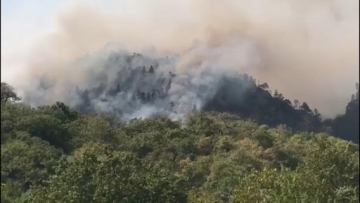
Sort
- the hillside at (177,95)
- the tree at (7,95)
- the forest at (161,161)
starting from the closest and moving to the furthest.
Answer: the forest at (161,161), the tree at (7,95), the hillside at (177,95)

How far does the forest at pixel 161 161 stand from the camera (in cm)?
2727

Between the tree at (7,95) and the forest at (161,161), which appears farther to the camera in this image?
the tree at (7,95)

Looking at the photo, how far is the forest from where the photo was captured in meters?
27.3

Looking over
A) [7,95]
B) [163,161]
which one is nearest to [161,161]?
[163,161]

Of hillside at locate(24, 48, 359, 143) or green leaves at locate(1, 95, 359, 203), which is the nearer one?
green leaves at locate(1, 95, 359, 203)

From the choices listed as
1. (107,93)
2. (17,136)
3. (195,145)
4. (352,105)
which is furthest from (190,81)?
(17,136)

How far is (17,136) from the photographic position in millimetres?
61781

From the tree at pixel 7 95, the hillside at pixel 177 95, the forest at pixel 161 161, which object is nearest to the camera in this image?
the forest at pixel 161 161

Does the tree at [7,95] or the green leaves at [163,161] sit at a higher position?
the tree at [7,95]

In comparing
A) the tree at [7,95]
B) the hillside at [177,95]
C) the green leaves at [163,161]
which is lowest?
the green leaves at [163,161]

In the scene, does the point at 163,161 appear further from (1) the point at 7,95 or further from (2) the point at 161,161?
(1) the point at 7,95

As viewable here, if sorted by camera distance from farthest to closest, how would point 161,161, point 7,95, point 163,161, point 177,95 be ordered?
point 177,95
point 7,95
point 163,161
point 161,161

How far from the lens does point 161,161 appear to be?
Answer: 67.1 m

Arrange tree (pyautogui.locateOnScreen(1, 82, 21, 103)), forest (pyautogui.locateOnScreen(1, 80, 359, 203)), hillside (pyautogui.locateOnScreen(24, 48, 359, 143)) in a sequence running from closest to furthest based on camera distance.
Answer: forest (pyautogui.locateOnScreen(1, 80, 359, 203)), tree (pyautogui.locateOnScreen(1, 82, 21, 103)), hillside (pyautogui.locateOnScreen(24, 48, 359, 143))
